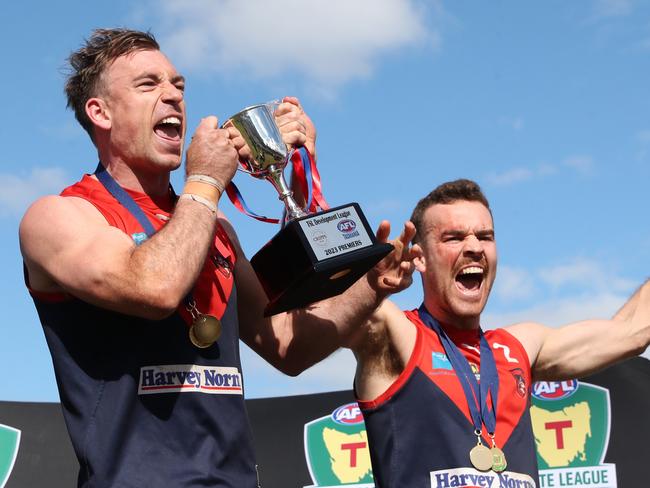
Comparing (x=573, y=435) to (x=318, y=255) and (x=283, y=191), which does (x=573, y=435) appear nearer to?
(x=283, y=191)

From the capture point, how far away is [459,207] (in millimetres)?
4809

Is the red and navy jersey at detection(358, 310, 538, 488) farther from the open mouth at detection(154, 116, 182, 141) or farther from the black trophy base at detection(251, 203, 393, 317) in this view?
the open mouth at detection(154, 116, 182, 141)

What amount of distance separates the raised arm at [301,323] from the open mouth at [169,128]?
1.62 feet

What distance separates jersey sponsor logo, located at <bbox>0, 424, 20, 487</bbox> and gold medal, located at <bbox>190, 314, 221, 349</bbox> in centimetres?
434

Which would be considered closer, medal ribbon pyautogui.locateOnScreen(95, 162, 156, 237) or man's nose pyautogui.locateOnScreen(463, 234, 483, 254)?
medal ribbon pyautogui.locateOnScreen(95, 162, 156, 237)

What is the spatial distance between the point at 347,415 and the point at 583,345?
6.87 ft

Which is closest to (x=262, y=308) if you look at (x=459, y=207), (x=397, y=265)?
(x=397, y=265)

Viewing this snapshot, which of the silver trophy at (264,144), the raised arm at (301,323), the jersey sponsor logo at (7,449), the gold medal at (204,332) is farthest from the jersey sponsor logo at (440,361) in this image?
the jersey sponsor logo at (7,449)

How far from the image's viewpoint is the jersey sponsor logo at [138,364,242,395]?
2607mm

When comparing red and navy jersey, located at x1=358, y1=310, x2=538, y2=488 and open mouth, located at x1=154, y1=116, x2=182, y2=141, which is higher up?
open mouth, located at x1=154, y1=116, x2=182, y2=141

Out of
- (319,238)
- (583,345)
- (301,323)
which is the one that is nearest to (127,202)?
(319,238)

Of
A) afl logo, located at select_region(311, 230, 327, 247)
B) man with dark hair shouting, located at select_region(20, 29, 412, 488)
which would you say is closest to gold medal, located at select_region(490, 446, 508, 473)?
man with dark hair shouting, located at select_region(20, 29, 412, 488)

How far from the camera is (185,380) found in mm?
2646

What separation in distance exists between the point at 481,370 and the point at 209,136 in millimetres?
2079
